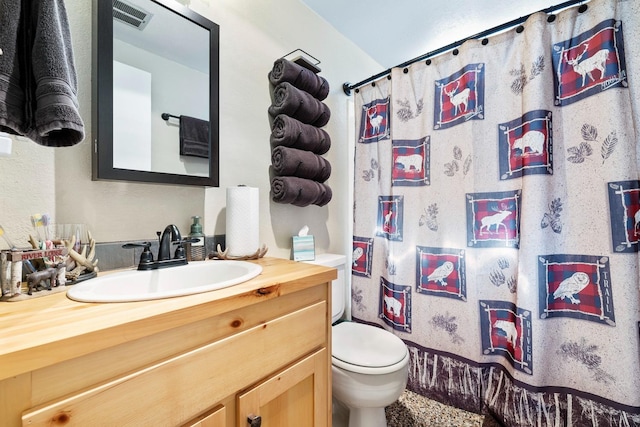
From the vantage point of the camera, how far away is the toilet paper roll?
3.72 ft

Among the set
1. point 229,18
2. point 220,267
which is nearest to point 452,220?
point 220,267

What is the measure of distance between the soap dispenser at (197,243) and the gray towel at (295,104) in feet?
2.34

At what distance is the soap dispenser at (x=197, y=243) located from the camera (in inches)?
42.0

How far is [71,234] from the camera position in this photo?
0.81m

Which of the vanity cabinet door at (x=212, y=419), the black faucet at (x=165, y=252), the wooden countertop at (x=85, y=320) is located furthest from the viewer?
the black faucet at (x=165, y=252)

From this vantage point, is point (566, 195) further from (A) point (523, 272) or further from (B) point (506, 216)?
(A) point (523, 272)

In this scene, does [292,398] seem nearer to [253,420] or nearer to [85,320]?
[253,420]

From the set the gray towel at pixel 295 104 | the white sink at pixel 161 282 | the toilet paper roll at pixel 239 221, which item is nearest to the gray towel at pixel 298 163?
the gray towel at pixel 295 104

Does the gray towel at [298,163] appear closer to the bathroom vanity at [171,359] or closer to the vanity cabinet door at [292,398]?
the bathroom vanity at [171,359]

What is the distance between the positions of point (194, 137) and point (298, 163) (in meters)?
0.52

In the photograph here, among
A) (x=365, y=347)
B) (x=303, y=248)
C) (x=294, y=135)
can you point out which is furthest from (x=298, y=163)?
(x=365, y=347)

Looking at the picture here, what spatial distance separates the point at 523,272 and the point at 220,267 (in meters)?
1.28

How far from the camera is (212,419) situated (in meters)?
0.61

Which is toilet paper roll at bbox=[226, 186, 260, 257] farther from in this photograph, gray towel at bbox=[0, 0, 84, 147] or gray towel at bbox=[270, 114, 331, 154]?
gray towel at bbox=[0, 0, 84, 147]
